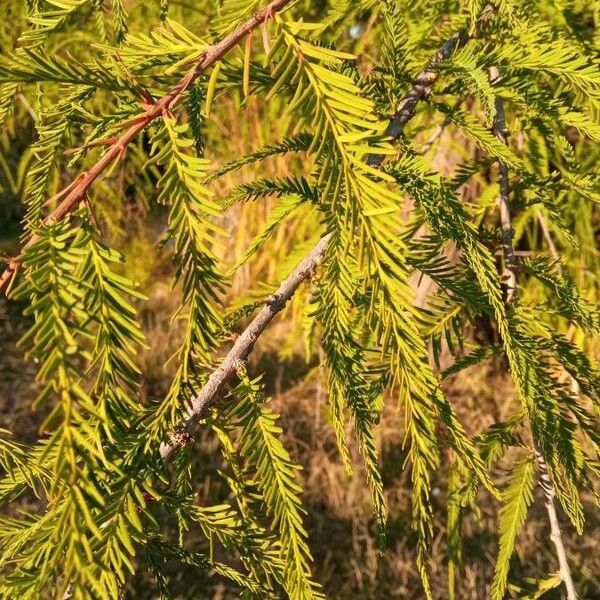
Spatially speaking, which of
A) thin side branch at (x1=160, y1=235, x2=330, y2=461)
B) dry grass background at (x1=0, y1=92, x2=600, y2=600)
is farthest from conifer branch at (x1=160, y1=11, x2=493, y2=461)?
dry grass background at (x1=0, y1=92, x2=600, y2=600)

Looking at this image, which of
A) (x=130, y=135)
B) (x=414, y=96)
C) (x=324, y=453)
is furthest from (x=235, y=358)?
(x=324, y=453)

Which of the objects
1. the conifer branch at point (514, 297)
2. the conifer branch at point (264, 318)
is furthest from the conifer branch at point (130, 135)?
the conifer branch at point (514, 297)

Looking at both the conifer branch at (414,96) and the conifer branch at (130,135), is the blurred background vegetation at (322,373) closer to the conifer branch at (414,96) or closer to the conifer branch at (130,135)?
the conifer branch at (414,96)

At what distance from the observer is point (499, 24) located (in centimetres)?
76

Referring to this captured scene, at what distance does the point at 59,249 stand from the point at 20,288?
0.09 ft

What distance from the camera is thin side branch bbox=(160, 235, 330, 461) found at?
470 mm

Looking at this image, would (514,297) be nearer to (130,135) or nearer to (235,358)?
(235,358)

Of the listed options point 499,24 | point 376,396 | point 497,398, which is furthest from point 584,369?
point 497,398

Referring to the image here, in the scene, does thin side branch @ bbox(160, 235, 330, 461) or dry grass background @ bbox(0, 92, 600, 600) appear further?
dry grass background @ bbox(0, 92, 600, 600)

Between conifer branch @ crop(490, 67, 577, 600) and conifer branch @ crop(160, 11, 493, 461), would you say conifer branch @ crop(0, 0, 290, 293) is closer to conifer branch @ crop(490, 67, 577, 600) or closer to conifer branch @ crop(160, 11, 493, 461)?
conifer branch @ crop(160, 11, 493, 461)

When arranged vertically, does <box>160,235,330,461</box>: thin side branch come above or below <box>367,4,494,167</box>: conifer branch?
below

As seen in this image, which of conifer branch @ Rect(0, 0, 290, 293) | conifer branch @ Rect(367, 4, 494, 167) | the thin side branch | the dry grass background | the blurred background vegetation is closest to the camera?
conifer branch @ Rect(0, 0, 290, 293)

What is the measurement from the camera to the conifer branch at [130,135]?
1.17 ft

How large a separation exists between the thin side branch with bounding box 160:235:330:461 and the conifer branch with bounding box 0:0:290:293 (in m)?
0.13
